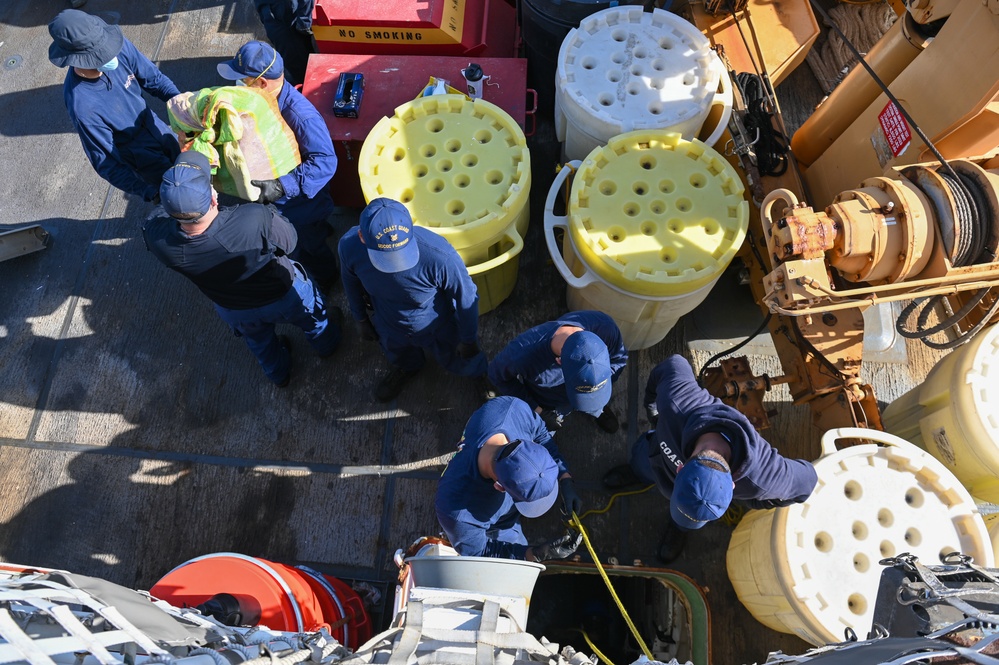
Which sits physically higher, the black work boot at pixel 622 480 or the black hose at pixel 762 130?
the black hose at pixel 762 130

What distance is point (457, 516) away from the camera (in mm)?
2574

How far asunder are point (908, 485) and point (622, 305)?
1542 millimetres

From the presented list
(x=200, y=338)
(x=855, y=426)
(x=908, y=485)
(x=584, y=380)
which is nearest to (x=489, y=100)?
(x=584, y=380)

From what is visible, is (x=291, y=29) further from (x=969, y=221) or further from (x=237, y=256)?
(x=969, y=221)

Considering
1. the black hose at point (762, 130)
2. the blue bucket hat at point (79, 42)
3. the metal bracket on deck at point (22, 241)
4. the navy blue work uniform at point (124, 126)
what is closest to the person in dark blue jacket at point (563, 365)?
the black hose at point (762, 130)

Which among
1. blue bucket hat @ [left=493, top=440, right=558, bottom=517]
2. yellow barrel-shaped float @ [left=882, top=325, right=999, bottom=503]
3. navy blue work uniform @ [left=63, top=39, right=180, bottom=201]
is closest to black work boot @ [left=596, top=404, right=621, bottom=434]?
blue bucket hat @ [left=493, top=440, right=558, bottom=517]

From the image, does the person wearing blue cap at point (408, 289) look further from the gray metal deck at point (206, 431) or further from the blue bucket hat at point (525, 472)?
the blue bucket hat at point (525, 472)

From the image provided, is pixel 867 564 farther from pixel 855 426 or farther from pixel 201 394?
pixel 201 394

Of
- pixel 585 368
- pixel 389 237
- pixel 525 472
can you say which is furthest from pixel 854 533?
pixel 389 237

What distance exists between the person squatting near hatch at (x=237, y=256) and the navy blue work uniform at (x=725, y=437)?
2096 mm

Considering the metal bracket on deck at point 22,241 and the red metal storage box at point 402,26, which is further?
the metal bracket on deck at point 22,241

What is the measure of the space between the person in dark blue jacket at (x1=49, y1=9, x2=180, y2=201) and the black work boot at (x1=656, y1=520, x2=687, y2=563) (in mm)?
3747

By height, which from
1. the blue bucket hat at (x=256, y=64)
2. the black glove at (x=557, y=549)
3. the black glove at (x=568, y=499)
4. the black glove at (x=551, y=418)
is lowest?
the black glove at (x=557, y=549)

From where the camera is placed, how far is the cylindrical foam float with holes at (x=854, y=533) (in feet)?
7.80
